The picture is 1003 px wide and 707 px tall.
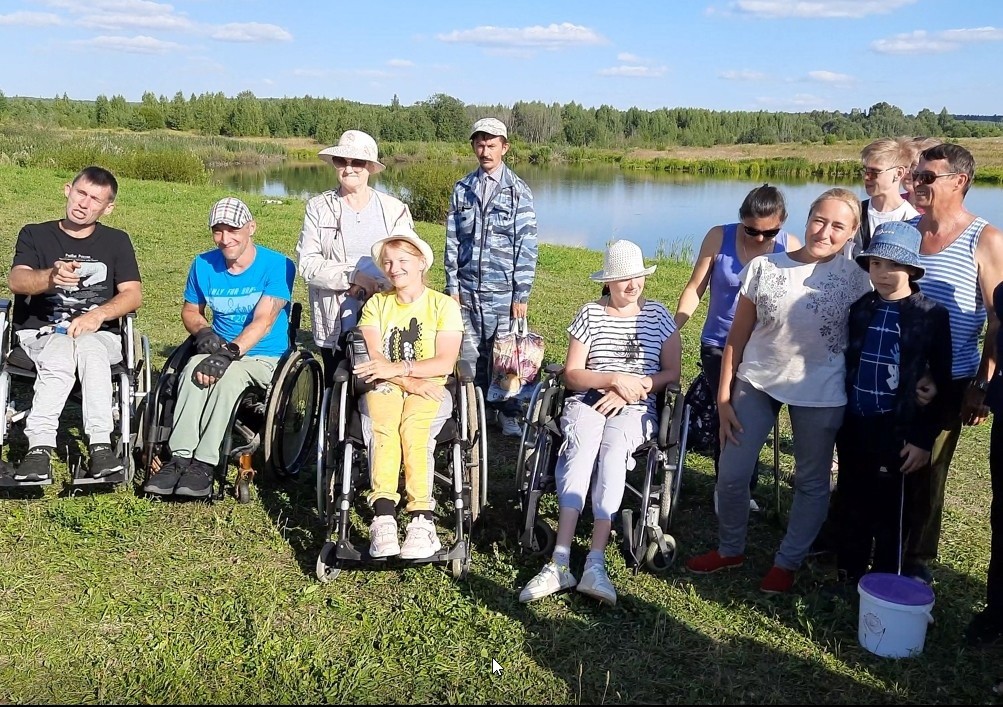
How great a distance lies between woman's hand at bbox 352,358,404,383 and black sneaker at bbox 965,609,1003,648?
89.3 inches

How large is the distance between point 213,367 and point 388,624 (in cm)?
150

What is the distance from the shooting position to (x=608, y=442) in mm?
3217

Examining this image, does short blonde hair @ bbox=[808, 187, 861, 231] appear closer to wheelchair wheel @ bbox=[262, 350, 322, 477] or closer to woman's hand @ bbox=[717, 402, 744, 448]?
woman's hand @ bbox=[717, 402, 744, 448]

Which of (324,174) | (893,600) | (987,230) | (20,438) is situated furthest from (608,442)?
(324,174)

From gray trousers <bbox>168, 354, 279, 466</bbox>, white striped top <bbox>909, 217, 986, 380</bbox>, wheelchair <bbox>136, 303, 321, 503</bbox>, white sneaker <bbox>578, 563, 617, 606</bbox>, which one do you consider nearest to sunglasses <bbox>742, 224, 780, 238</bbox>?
white striped top <bbox>909, 217, 986, 380</bbox>

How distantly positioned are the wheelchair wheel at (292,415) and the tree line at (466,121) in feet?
159

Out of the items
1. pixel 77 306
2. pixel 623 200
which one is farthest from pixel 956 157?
pixel 623 200

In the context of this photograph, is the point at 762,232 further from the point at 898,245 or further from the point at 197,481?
the point at 197,481

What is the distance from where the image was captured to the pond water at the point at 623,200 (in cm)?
1770

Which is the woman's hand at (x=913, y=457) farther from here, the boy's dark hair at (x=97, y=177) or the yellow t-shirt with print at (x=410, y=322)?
the boy's dark hair at (x=97, y=177)

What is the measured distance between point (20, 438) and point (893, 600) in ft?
13.6

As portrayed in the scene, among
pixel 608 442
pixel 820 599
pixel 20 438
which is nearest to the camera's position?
pixel 820 599

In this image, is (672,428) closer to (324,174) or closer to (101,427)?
(101,427)

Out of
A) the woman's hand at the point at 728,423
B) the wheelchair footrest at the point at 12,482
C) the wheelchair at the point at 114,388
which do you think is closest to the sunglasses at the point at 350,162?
the wheelchair at the point at 114,388
